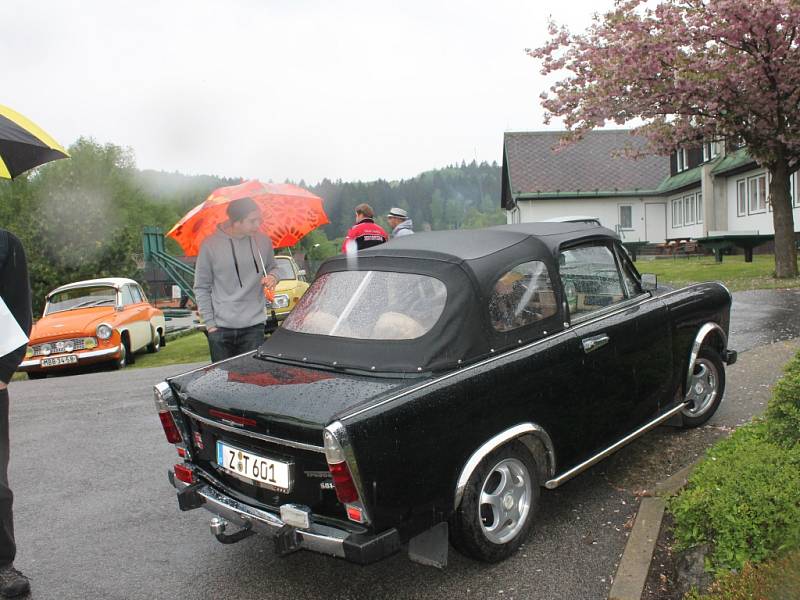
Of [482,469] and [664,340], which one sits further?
[664,340]

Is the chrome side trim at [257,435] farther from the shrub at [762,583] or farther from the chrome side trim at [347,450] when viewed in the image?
the shrub at [762,583]

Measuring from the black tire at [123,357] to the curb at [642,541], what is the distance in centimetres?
1063

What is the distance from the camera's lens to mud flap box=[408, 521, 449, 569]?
3.02 m

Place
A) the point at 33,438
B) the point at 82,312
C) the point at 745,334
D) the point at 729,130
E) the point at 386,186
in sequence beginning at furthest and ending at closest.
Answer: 1. the point at 386,186
2. the point at 729,130
3. the point at 82,312
4. the point at 745,334
5. the point at 33,438

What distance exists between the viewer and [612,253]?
4.48 metres

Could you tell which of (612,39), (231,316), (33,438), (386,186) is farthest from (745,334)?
(386,186)

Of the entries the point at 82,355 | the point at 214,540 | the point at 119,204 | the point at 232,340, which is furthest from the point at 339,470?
the point at 119,204

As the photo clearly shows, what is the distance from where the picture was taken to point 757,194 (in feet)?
91.2

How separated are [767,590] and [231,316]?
3.84m

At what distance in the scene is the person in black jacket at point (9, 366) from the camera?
3182mm

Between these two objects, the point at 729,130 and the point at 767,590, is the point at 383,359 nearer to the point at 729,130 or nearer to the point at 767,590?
the point at 767,590

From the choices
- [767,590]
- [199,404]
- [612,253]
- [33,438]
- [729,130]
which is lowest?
[33,438]

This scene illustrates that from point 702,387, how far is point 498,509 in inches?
99.5

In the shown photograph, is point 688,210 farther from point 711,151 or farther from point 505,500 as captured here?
point 505,500
